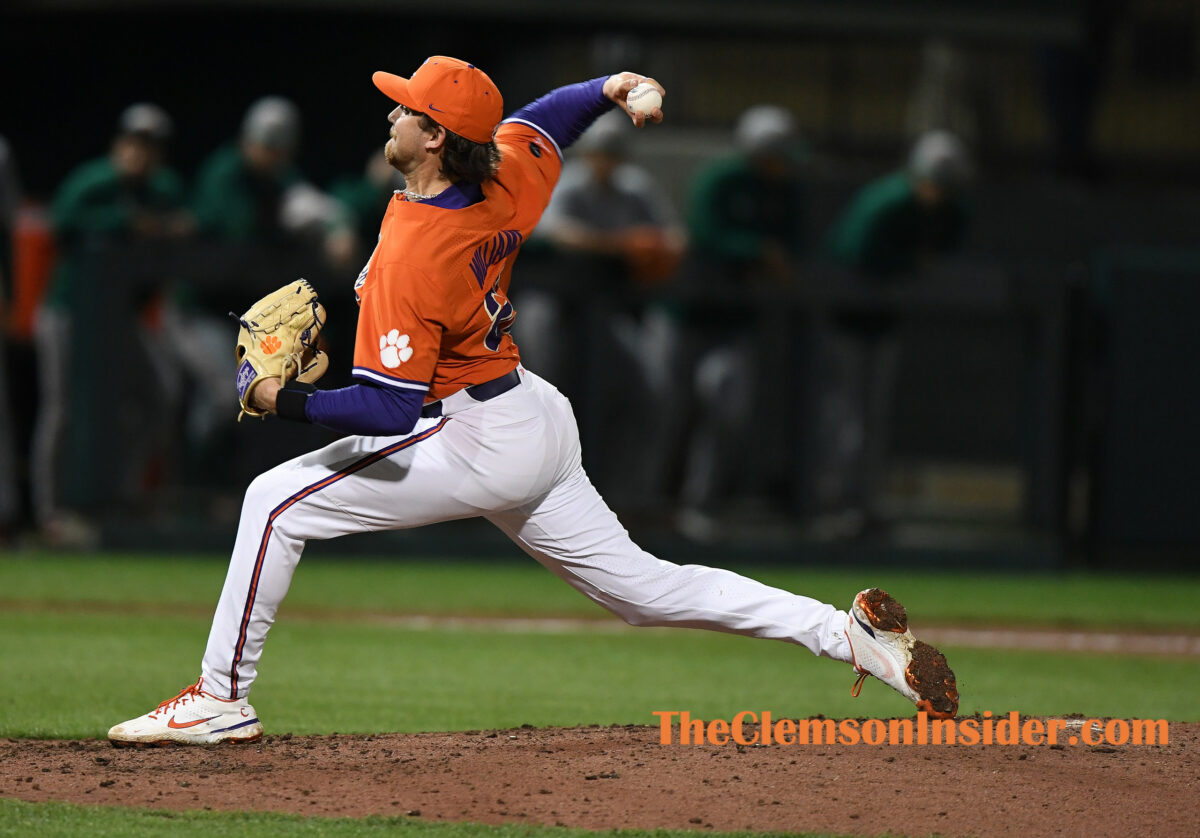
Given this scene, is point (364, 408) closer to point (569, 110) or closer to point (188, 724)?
point (188, 724)

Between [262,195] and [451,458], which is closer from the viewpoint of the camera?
[451,458]

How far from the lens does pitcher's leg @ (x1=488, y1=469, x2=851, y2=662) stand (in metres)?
4.51

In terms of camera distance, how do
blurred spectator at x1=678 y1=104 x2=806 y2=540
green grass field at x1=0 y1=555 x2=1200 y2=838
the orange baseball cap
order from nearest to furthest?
the orange baseball cap < green grass field at x1=0 y1=555 x2=1200 y2=838 < blurred spectator at x1=678 y1=104 x2=806 y2=540

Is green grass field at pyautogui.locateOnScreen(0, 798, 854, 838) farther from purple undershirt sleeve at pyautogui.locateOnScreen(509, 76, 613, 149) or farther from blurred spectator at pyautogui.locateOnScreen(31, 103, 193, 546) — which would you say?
blurred spectator at pyautogui.locateOnScreen(31, 103, 193, 546)

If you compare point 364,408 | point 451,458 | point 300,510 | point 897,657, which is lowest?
point 897,657

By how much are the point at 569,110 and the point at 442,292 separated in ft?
3.50

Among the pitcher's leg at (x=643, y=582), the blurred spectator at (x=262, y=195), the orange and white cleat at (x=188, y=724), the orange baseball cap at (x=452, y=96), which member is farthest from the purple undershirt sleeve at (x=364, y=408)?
the blurred spectator at (x=262, y=195)

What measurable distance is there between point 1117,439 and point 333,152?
569cm

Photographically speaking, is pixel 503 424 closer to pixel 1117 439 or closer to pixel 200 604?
pixel 200 604

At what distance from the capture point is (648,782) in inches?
159

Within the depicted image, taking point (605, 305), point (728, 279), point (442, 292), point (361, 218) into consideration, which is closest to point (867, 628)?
point (442, 292)

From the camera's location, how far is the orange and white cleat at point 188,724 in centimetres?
436
